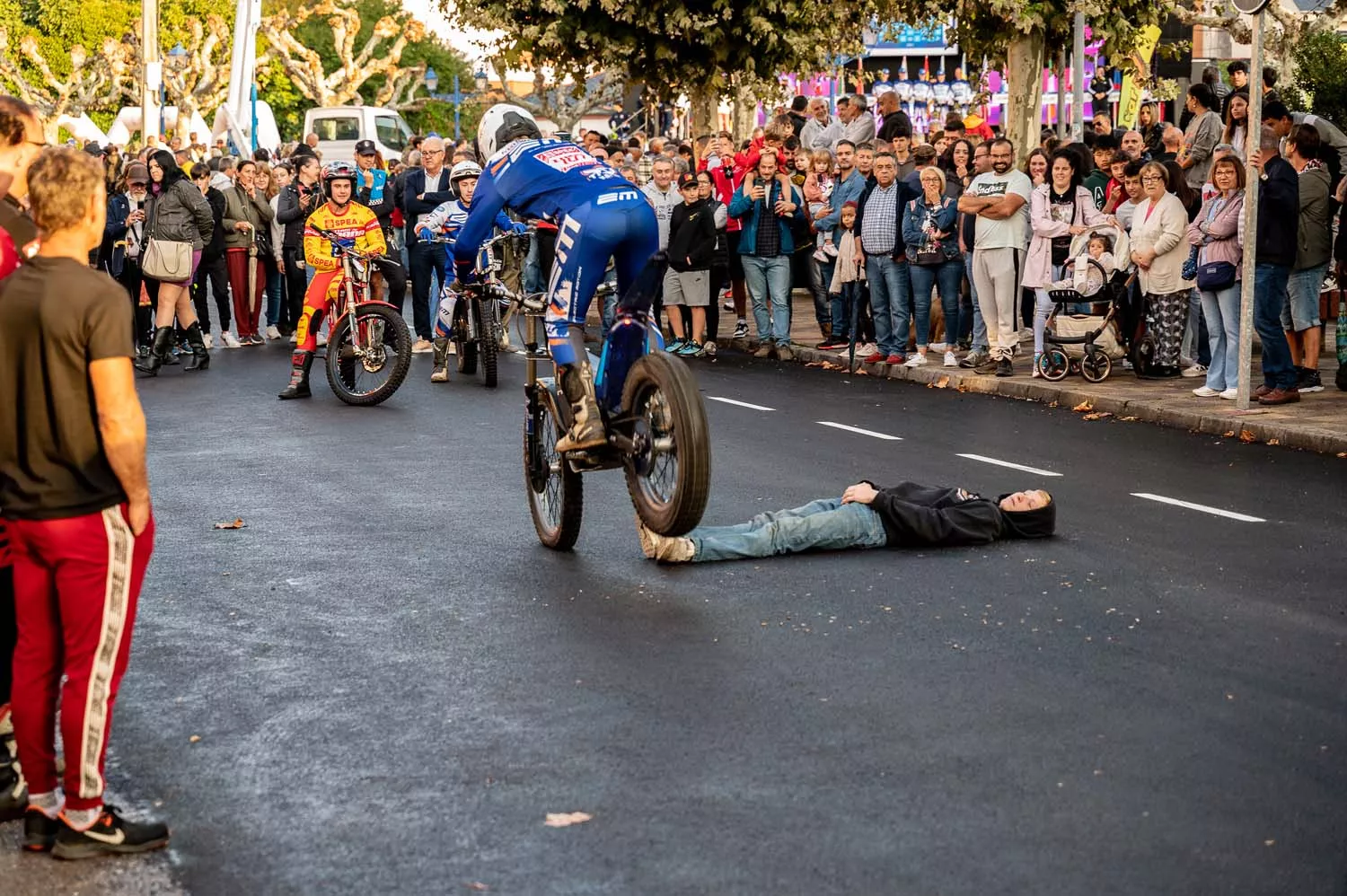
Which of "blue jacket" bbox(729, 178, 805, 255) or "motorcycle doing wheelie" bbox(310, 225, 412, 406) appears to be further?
"blue jacket" bbox(729, 178, 805, 255)

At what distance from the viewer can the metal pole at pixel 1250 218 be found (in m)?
13.8

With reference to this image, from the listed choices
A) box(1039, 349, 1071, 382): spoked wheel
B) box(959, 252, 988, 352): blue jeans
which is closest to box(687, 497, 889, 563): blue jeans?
box(1039, 349, 1071, 382): spoked wheel

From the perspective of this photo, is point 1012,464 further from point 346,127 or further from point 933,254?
point 346,127

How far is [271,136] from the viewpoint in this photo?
45000 millimetres

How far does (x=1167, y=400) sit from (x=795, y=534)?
273 inches

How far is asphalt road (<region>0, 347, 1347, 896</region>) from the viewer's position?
503 centimetres

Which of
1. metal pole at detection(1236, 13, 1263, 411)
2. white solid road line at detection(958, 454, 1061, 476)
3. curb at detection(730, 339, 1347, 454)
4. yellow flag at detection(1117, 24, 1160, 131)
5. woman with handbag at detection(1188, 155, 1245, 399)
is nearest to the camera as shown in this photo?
white solid road line at detection(958, 454, 1061, 476)

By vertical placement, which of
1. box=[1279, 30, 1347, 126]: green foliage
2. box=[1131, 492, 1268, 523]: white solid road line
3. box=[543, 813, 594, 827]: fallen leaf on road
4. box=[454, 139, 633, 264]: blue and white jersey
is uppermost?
box=[1279, 30, 1347, 126]: green foliage

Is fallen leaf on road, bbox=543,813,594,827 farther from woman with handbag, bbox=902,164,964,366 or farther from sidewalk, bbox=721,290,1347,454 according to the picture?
woman with handbag, bbox=902,164,964,366

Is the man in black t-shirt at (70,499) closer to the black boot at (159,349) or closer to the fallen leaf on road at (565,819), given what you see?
the fallen leaf on road at (565,819)

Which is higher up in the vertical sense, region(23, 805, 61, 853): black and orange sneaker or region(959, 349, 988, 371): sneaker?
region(959, 349, 988, 371): sneaker

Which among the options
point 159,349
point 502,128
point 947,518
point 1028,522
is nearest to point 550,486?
point 502,128

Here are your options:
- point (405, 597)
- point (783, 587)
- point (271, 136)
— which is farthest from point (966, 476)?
point (271, 136)

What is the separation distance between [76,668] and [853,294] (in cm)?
1450
